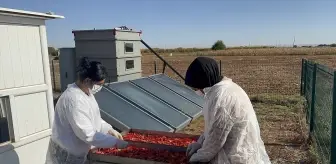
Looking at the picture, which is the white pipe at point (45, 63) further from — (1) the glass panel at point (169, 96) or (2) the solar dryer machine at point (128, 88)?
(1) the glass panel at point (169, 96)

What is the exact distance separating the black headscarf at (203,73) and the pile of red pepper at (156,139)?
5.06 ft

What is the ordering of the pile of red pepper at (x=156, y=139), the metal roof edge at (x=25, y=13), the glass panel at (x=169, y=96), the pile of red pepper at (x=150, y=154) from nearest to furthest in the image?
1. the pile of red pepper at (x=150, y=154)
2. the metal roof edge at (x=25, y=13)
3. the pile of red pepper at (x=156, y=139)
4. the glass panel at (x=169, y=96)

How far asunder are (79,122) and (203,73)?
132 cm

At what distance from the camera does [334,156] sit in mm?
3520

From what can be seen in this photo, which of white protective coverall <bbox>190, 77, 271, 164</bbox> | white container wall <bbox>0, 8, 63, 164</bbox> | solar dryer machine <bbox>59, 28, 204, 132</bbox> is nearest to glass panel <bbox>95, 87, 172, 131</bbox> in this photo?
solar dryer machine <bbox>59, 28, 204, 132</bbox>

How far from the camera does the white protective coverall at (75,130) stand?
111 inches

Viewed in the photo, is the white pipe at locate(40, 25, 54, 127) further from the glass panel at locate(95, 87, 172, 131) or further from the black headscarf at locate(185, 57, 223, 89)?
the black headscarf at locate(185, 57, 223, 89)

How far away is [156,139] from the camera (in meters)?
3.90

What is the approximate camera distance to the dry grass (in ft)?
18.0

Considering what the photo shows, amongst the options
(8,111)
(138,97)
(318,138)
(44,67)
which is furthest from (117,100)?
(318,138)

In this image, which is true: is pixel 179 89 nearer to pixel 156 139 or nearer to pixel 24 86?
pixel 156 139

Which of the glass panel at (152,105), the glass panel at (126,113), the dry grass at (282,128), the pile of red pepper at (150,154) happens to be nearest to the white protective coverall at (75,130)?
the pile of red pepper at (150,154)

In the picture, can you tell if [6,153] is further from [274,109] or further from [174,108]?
[274,109]

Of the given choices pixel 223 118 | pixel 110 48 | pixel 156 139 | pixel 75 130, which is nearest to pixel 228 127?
pixel 223 118
